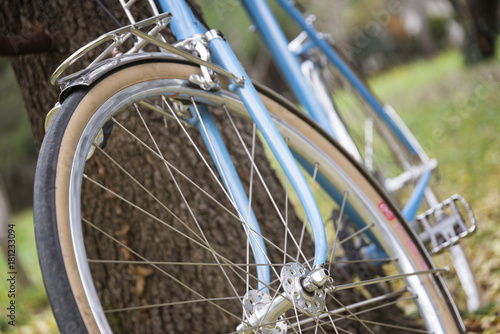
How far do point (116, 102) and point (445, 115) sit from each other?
16.8 feet

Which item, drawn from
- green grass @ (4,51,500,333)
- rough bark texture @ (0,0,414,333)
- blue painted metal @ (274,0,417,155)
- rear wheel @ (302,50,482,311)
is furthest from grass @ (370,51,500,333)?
rough bark texture @ (0,0,414,333)

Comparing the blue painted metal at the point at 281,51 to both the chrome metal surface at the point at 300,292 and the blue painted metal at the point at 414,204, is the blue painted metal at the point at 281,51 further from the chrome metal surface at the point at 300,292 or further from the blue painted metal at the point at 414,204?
the chrome metal surface at the point at 300,292

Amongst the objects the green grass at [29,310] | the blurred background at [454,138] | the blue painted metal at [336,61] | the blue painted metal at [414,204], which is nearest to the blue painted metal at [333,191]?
the blue painted metal at [414,204]

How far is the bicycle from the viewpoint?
2.53 feet

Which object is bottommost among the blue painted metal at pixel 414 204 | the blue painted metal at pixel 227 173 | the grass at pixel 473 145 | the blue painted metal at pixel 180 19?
the grass at pixel 473 145

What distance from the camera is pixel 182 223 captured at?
0.99 metres

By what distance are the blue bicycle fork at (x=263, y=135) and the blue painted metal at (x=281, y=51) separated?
57 centimetres

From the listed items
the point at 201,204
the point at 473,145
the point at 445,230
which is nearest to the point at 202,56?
the point at 201,204

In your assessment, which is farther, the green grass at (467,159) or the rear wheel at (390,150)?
the green grass at (467,159)

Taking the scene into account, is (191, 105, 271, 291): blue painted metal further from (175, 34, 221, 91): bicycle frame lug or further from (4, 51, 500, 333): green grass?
(4, 51, 500, 333): green grass

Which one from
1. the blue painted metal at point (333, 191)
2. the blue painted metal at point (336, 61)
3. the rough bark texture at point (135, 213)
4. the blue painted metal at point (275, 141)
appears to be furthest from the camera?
the blue painted metal at point (336, 61)

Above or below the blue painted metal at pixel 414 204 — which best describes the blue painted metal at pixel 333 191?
above

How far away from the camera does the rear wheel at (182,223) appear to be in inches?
29.3

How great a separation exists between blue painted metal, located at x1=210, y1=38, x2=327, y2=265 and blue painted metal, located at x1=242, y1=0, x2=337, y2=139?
625mm
